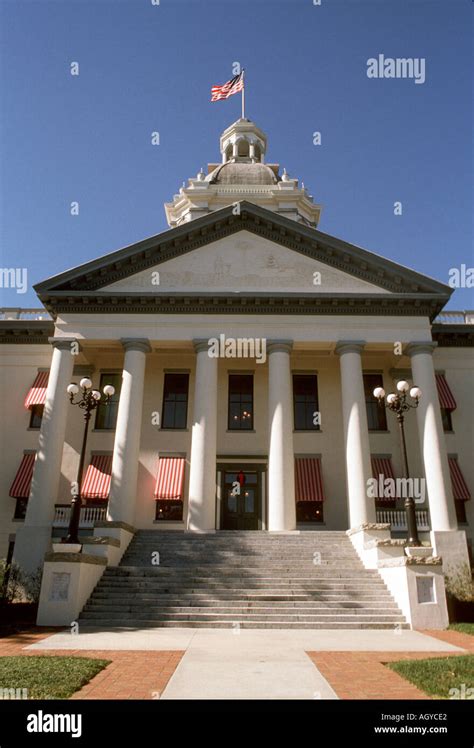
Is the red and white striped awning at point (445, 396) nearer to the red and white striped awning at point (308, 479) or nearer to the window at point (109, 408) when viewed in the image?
the red and white striped awning at point (308, 479)

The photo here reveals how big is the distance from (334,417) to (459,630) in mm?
13553

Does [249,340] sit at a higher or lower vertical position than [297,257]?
lower

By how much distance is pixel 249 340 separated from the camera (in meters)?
23.9

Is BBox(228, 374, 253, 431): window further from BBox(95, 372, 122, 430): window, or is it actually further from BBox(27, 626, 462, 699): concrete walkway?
BBox(27, 626, 462, 699): concrete walkway

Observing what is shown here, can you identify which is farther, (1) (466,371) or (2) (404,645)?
(1) (466,371)

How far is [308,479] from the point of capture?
81.4ft

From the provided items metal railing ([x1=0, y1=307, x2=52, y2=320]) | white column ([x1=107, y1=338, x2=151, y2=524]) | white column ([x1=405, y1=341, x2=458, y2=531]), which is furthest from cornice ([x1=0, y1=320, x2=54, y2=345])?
white column ([x1=405, y1=341, x2=458, y2=531])

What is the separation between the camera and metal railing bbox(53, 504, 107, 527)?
74.5 ft

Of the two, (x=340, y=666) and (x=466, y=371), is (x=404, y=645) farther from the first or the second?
(x=466, y=371)

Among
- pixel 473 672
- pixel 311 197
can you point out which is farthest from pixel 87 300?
pixel 311 197

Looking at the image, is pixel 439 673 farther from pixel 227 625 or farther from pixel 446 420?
pixel 446 420

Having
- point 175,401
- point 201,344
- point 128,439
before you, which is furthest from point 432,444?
point 128,439

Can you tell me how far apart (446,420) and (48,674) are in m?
23.4

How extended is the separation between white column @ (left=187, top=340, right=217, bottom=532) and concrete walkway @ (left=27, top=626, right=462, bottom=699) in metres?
8.05
